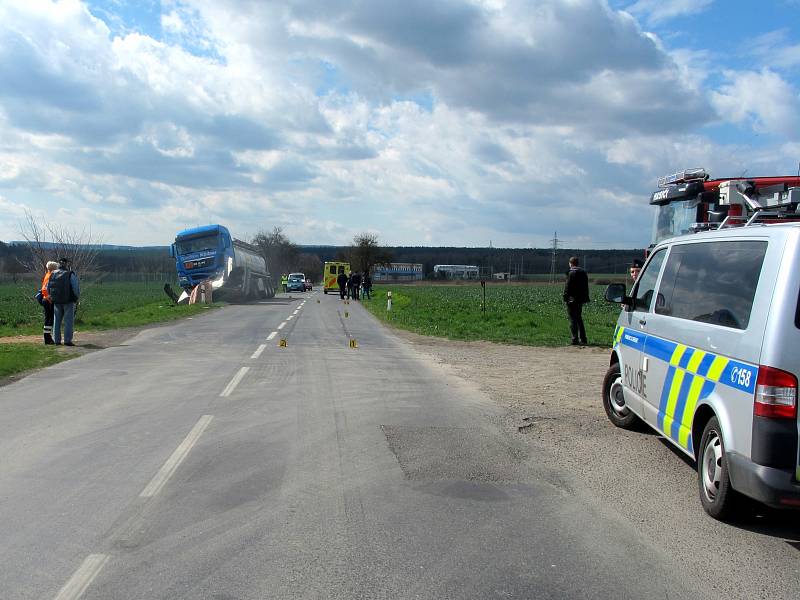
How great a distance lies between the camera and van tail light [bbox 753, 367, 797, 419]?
4406mm

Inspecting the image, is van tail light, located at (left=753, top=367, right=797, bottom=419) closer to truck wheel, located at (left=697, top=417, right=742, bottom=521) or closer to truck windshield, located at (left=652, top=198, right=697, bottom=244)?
truck wheel, located at (left=697, top=417, right=742, bottom=521)

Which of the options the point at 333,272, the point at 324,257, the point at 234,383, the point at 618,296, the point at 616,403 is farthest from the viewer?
the point at 324,257

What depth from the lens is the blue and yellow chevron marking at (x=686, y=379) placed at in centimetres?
486

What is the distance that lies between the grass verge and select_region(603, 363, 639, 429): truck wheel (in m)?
9.02

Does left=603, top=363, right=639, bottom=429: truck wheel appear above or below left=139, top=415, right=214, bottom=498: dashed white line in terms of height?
above

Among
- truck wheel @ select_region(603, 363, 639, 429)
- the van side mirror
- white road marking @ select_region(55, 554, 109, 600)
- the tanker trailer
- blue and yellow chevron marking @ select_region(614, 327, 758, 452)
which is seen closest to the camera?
white road marking @ select_region(55, 554, 109, 600)

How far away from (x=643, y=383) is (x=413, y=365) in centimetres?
685

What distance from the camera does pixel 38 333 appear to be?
66.2 ft

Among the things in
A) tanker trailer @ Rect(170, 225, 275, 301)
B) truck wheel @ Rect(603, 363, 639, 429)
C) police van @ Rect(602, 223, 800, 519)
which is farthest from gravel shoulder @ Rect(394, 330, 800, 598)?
tanker trailer @ Rect(170, 225, 275, 301)

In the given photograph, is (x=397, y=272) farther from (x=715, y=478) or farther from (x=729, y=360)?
(x=729, y=360)

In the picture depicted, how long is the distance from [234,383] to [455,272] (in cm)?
12554

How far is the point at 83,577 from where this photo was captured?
395cm

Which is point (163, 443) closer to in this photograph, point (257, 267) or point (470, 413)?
point (470, 413)

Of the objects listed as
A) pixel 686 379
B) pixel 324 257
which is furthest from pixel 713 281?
pixel 324 257
